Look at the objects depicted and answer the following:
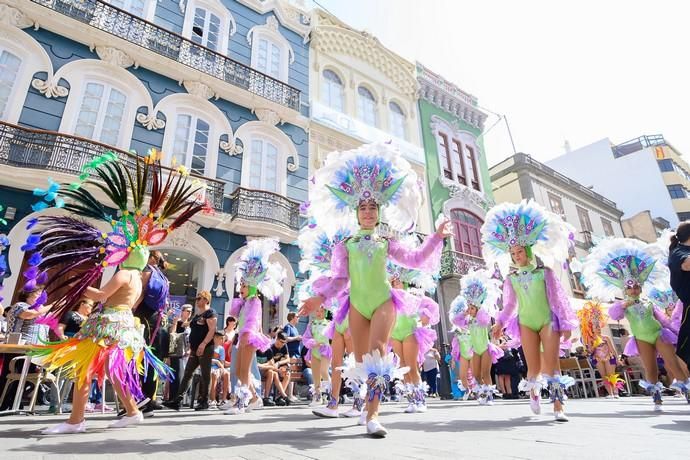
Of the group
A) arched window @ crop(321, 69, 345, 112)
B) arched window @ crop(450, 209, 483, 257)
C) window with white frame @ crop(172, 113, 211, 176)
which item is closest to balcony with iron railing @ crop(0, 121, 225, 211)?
window with white frame @ crop(172, 113, 211, 176)

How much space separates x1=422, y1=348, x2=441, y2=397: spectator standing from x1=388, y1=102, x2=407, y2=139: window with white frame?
966cm

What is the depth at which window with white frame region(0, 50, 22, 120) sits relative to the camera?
348 inches

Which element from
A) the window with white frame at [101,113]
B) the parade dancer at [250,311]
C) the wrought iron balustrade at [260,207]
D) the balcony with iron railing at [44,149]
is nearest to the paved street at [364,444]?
the parade dancer at [250,311]

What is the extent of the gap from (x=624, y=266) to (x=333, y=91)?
1245 centimetres

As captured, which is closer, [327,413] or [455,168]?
[327,413]

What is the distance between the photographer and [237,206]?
1092cm

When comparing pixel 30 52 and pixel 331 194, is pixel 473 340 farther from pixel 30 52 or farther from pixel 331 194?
pixel 30 52

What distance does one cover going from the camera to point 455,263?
15.5 meters

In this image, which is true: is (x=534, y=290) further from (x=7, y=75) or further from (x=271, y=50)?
(x=271, y=50)

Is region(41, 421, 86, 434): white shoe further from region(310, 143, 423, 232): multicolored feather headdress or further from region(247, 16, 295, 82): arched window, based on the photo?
region(247, 16, 295, 82): arched window

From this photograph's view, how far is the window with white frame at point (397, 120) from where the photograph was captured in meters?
17.0

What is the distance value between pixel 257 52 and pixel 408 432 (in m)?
13.8

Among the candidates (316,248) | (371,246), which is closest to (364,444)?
(371,246)

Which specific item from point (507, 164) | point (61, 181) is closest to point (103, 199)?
point (61, 181)
